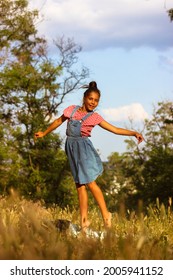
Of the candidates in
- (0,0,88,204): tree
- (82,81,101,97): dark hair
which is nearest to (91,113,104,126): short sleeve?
(82,81,101,97): dark hair

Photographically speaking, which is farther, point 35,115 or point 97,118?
point 35,115

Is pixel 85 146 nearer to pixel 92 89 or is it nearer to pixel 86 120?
pixel 86 120

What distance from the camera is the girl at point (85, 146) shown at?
6422 mm

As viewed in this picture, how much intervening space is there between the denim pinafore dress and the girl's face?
2.9 inches

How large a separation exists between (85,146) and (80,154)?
98 millimetres

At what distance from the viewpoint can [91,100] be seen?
648cm

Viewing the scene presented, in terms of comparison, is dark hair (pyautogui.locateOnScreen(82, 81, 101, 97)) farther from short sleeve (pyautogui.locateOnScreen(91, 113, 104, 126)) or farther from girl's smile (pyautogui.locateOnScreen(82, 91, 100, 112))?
short sleeve (pyautogui.locateOnScreen(91, 113, 104, 126))

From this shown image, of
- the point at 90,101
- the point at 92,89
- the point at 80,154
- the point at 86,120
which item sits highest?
the point at 92,89

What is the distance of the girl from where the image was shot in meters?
6.42

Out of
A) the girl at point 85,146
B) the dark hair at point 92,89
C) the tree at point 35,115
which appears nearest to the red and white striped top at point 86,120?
the girl at point 85,146

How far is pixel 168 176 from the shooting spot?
41.6 meters

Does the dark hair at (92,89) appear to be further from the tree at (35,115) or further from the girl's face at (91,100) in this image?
the tree at (35,115)

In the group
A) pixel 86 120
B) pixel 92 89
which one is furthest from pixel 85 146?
pixel 92 89
